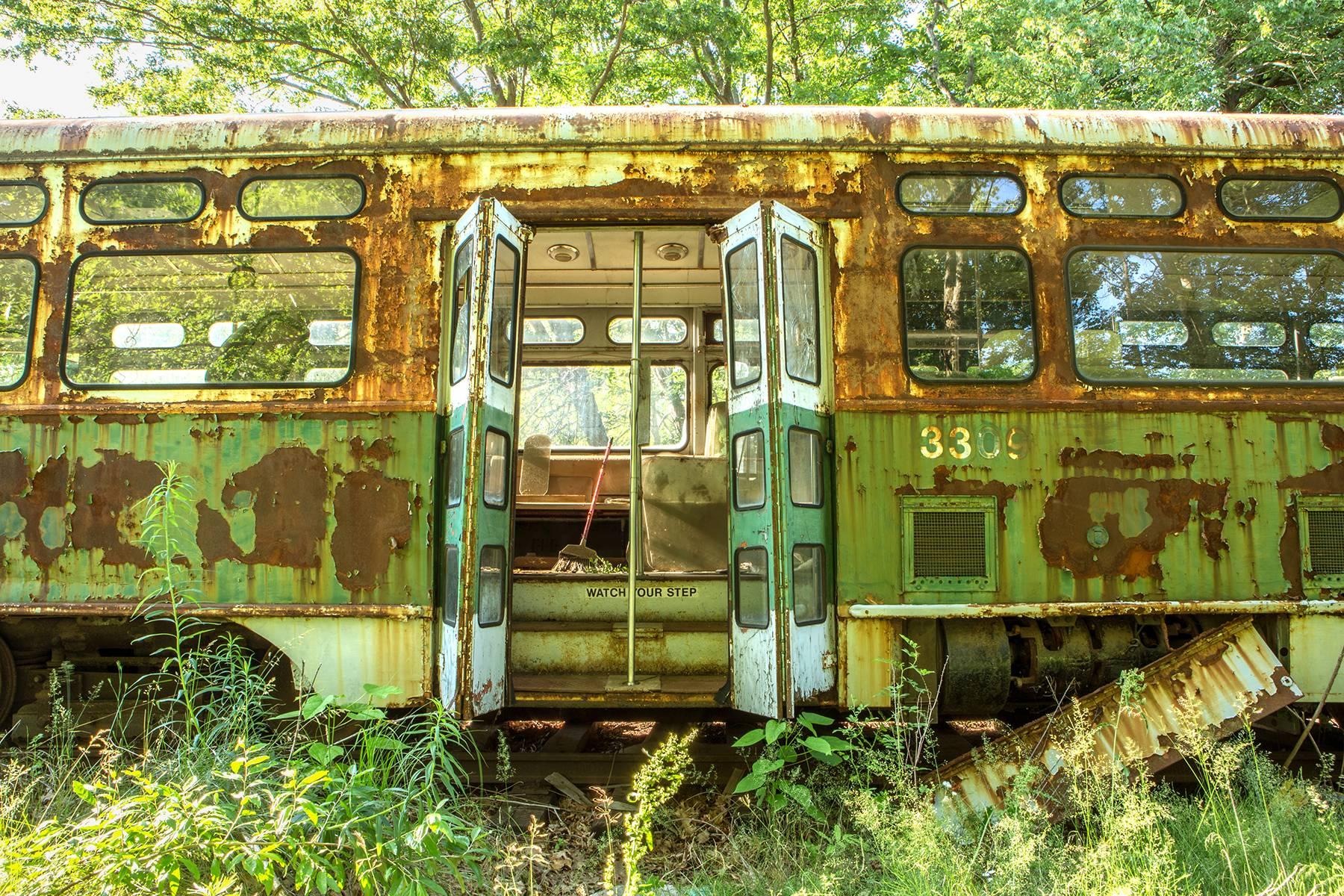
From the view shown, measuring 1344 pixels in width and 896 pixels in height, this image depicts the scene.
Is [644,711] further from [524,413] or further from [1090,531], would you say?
[524,413]

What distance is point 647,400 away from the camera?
21.9 ft

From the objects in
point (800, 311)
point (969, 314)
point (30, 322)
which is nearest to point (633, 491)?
point (800, 311)

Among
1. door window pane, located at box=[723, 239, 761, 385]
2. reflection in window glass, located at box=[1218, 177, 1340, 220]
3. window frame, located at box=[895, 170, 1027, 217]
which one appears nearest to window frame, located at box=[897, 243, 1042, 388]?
window frame, located at box=[895, 170, 1027, 217]

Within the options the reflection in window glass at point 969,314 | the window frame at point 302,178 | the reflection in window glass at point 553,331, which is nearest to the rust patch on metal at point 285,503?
the window frame at point 302,178

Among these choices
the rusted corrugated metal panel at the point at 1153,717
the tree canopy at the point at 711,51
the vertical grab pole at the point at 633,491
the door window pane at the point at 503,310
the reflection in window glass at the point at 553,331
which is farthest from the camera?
the tree canopy at the point at 711,51

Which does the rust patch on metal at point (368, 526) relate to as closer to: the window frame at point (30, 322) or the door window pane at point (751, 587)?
the door window pane at point (751, 587)

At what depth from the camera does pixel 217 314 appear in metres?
4.23

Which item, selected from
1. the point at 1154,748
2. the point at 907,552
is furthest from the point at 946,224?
the point at 1154,748

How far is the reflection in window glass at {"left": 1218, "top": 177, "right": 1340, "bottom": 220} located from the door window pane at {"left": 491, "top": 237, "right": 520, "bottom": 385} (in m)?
3.31

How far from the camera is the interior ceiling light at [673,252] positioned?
18.1 ft

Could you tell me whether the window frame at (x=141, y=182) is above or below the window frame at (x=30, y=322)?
above

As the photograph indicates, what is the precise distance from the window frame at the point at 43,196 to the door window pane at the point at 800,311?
343 centimetres

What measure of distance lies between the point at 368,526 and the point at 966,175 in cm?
318

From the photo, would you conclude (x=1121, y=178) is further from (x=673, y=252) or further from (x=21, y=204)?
(x=21, y=204)
